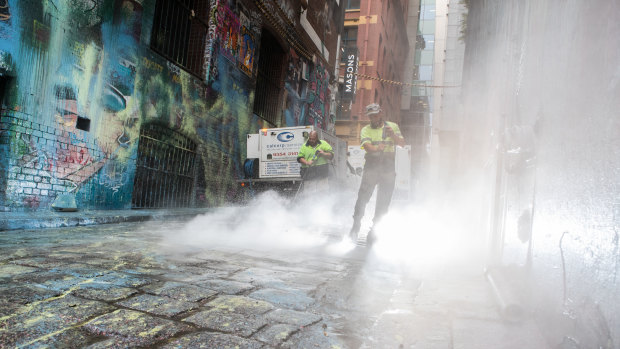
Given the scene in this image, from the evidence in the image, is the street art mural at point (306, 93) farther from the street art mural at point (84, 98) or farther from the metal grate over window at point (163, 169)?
the metal grate over window at point (163, 169)

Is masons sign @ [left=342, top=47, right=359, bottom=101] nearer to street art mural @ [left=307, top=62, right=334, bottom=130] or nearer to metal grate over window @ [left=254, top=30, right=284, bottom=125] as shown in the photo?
street art mural @ [left=307, top=62, right=334, bottom=130]

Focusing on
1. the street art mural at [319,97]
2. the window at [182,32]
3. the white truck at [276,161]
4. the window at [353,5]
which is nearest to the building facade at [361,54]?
the window at [353,5]

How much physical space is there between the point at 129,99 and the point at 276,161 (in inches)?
173

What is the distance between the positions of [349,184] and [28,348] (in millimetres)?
13081

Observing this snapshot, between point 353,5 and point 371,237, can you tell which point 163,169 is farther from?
point 353,5

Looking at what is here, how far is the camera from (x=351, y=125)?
27.4 meters

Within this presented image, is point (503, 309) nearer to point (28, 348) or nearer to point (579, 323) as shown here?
point (579, 323)

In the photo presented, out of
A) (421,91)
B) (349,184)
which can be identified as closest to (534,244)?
(349,184)

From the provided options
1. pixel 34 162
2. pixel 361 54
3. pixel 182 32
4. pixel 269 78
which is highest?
pixel 361 54

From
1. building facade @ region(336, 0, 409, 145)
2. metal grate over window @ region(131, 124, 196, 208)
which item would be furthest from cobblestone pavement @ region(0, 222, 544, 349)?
building facade @ region(336, 0, 409, 145)

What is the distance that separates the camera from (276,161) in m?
11.5

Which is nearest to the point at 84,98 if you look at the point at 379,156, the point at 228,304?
the point at 379,156

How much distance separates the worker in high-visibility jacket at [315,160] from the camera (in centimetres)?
837

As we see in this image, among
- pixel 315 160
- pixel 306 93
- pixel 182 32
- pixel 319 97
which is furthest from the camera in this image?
pixel 319 97
